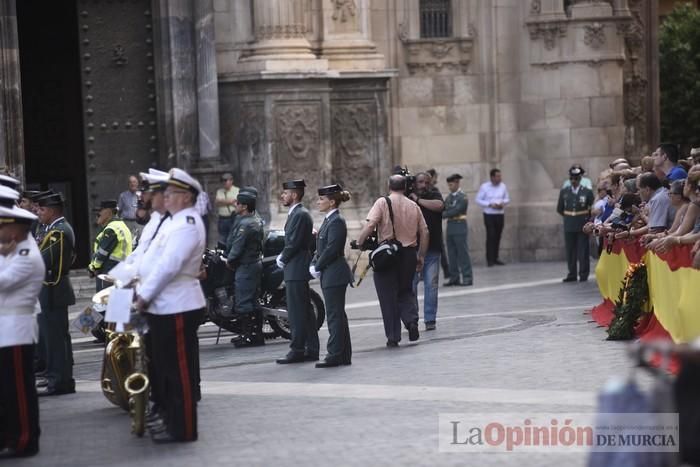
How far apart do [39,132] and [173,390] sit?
16.3 metres

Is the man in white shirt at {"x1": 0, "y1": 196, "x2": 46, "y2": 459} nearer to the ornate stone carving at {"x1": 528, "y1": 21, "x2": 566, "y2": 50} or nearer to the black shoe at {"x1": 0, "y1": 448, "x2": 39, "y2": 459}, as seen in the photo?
the black shoe at {"x1": 0, "y1": 448, "x2": 39, "y2": 459}

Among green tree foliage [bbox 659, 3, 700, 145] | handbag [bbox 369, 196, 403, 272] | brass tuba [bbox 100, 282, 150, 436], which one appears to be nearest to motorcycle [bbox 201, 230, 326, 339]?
handbag [bbox 369, 196, 403, 272]

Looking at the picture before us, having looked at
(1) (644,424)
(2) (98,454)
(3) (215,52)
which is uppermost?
(3) (215,52)

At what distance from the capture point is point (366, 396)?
518 inches

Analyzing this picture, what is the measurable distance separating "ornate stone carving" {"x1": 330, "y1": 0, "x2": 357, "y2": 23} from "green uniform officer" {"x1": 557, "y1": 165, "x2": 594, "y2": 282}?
14.5 ft

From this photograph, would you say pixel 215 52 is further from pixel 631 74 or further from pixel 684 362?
pixel 684 362

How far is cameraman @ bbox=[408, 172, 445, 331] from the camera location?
1869cm

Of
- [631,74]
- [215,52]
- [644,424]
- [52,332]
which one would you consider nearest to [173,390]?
[52,332]

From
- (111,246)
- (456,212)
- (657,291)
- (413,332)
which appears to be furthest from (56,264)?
(456,212)

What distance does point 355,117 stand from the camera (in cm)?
2680

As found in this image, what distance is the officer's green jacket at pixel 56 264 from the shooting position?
1433cm

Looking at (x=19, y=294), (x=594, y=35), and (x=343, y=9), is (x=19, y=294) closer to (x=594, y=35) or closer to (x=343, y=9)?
(x=343, y=9)

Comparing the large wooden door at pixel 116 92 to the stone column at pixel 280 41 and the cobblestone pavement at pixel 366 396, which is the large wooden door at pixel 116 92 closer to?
the stone column at pixel 280 41

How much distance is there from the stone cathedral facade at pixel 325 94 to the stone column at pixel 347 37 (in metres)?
0.02
